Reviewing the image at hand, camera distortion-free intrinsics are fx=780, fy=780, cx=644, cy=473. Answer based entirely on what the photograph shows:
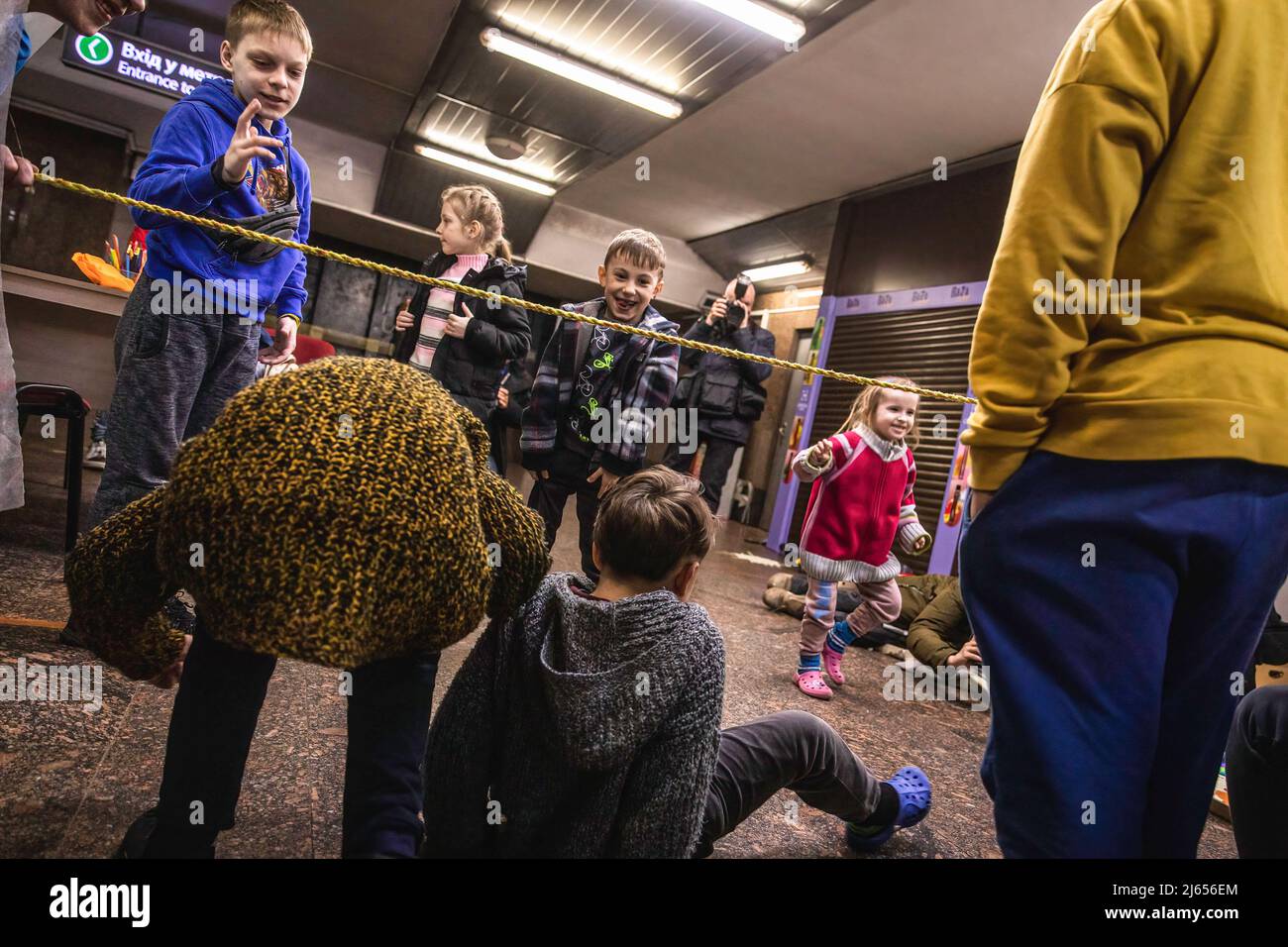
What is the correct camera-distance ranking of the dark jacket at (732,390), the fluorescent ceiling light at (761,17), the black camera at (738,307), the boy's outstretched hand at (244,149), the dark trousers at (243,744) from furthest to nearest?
1. the dark jacket at (732,390)
2. the black camera at (738,307)
3. the fluorescent ceiling light at (761,17)
4. the boy's outstretched hand at (244,149)
5. the dark trousers at (243,744)

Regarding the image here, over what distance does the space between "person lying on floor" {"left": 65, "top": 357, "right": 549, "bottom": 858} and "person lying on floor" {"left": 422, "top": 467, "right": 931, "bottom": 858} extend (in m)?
0.12

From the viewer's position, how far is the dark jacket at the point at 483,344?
3029 mm

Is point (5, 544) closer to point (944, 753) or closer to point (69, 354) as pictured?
point (69, 354)

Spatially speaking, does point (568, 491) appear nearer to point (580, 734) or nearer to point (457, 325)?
point (457, 325)

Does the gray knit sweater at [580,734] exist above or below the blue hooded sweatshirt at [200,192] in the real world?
below

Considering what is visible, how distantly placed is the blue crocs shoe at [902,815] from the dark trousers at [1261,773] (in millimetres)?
563

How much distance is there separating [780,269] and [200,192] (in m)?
8.28

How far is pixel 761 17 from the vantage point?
15.7ft

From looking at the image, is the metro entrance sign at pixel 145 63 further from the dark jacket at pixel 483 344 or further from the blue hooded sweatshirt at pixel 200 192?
the blue hooded sweatshirt at pixel 200 192

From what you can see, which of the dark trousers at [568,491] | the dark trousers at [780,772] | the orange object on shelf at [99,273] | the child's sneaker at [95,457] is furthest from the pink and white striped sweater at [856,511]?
the child's sneaker at [95,457]

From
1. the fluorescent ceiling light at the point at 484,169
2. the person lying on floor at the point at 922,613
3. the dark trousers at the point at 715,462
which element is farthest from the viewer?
the fluorescent ceiling light at the point at 484,169

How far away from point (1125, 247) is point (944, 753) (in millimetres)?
1850

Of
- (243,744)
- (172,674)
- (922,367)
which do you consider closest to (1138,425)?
(243,744)

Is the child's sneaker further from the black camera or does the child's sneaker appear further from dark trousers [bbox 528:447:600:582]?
the black camera
